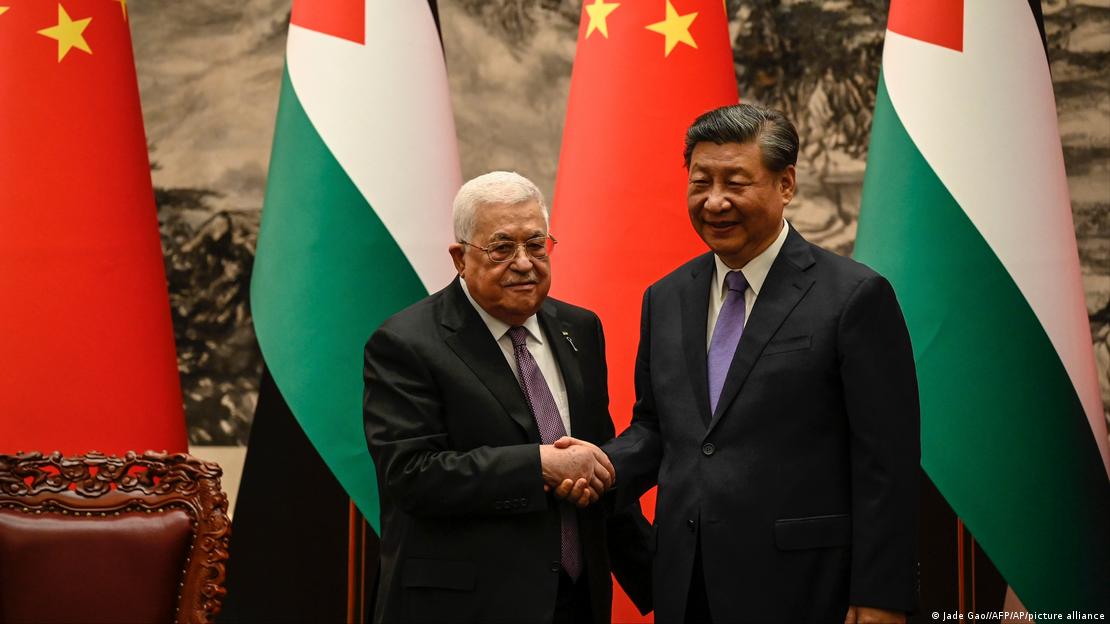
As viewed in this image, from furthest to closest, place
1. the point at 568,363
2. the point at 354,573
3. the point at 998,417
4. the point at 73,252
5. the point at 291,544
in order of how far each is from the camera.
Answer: the point at 291,544 < the point at 354,573 < the point at 73,252 < the point at 998,417 < the point at 568,363

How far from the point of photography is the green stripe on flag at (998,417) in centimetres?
268

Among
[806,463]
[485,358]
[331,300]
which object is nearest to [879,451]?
[806,463]

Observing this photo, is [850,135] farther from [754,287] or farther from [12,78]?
[12,78]

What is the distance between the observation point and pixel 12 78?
2.87 m

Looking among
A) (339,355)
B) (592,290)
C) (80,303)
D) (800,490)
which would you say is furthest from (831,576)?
(80,303)

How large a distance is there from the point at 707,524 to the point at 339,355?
4.96ft

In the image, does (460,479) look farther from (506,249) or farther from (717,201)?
(717,201)

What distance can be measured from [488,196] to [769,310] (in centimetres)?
56

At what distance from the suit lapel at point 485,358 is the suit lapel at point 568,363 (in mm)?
96

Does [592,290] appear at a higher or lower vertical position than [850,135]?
lower

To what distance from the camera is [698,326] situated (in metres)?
1.91

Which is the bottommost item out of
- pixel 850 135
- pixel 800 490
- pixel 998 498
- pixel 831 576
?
pixel 998 498

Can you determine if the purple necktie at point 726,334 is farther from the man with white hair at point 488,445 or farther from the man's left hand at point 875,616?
the man's left hand at point 875,616

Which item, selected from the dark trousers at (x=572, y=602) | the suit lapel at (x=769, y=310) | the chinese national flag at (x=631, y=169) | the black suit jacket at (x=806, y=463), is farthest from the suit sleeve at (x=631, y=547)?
the chinese national flag at (x=631, y=169)
